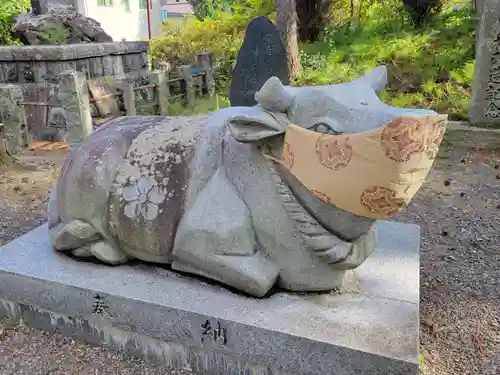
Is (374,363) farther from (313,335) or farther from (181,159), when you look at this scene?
(181,159)

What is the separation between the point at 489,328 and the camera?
2.88m

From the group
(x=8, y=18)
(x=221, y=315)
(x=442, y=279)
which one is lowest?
(x=442, y=279)

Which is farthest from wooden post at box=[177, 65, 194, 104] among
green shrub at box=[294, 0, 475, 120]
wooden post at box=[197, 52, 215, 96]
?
green shrub at box=[294, 0, 475, 120]

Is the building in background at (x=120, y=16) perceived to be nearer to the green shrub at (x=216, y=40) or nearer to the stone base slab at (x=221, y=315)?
the green shrub at (x=216, y=40)

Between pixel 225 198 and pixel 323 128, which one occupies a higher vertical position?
pixel 323 128

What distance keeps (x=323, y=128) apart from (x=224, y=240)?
0.75 meters

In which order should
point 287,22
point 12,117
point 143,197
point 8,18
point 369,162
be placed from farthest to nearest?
point 8,18
point 287,22
point 12,117
point 143,197
point 369,162

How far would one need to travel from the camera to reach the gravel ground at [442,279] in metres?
2.59

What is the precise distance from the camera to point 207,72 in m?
10.7

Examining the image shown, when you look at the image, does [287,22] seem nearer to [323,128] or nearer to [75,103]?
[75,103]

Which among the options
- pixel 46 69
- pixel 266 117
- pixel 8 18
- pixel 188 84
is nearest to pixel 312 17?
pixel 188 84

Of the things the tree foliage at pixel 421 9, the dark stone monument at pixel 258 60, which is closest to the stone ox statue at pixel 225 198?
the dark stone monument at pixel 258 60

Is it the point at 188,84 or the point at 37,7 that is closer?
the point at 188,84

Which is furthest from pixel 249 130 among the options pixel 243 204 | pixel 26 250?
pixel 26 250
